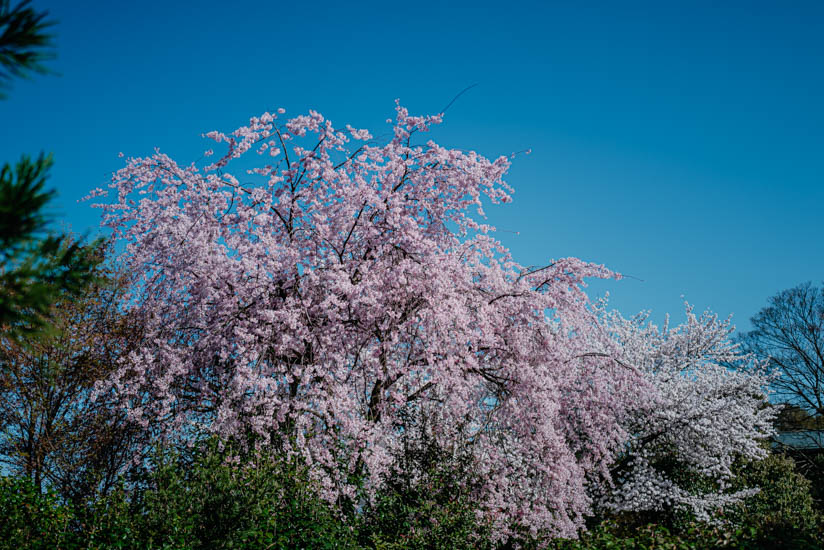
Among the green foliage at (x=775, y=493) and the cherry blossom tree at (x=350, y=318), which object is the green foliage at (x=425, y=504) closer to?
the cherry blossom tree at (x=350, y=318)

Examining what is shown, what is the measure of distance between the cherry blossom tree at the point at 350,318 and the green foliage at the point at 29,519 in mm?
1634

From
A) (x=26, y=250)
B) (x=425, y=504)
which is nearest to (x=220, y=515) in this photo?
(x=425, y=504)

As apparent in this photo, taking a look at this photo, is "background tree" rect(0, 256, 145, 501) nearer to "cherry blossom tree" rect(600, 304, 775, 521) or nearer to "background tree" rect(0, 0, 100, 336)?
"background tree" rect(0, 0, 100, 336)

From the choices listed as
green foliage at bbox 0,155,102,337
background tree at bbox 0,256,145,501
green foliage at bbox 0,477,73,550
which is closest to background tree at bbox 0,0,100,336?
green foliage at bbox 0,155,102,337

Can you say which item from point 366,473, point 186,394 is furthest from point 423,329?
point 186,394

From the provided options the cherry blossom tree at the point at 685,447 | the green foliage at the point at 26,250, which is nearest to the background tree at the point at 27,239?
the green foliage at the point at 26,250

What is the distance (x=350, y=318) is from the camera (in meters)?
8.98

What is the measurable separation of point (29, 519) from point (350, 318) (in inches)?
203

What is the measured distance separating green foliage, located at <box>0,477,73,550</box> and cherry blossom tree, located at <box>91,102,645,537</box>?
1.63m

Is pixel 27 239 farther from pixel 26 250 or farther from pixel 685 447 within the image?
pixel 685 447

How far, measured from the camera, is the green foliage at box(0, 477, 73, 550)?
6446 mm

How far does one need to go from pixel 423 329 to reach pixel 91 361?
292 inches

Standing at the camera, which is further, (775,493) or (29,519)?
(775,493)

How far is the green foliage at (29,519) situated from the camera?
645 centimetres
